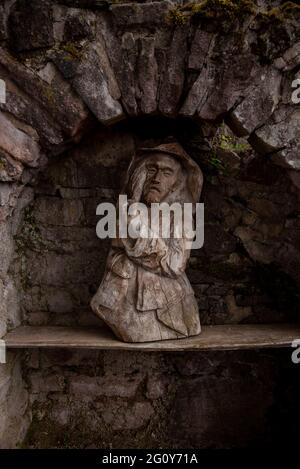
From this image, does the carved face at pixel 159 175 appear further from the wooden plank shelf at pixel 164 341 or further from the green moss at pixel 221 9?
the wooden plank shelf at pixel 164 341

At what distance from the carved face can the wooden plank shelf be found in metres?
0.88

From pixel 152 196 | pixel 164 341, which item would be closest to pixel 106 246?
pixel 152 196

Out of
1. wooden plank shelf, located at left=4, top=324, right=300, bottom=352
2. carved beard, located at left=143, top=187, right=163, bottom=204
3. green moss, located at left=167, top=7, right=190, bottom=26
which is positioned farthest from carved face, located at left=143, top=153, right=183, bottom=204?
wooden plank shelf, located at left=4, top=324, right=300, bottom=352

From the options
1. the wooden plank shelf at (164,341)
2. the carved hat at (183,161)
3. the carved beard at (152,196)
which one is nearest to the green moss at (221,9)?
the carved hat at (183,161)

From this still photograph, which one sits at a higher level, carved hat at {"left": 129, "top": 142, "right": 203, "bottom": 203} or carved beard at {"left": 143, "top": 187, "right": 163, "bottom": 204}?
carved hat at {"left": 129, "top": 142, "right": 203, "bottom": 203}

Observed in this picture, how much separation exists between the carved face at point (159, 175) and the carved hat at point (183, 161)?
37 millimetres

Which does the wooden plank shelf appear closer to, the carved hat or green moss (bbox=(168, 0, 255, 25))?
the carved hat

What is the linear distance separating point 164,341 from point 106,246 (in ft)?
2.60

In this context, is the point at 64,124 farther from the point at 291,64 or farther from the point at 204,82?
the point at 291,64

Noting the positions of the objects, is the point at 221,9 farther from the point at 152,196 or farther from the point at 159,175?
the point at 152,196

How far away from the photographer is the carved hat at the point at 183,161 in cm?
248

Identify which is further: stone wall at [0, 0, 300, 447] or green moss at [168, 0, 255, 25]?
stone wall at [0, 0, 300, 447]

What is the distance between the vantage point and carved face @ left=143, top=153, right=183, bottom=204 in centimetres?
248

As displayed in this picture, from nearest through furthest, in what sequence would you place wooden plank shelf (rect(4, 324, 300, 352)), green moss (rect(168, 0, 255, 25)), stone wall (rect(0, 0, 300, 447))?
green moss (rect(168, 0, 255, 25))
stone wall (rect(0, 0, 300, 447))
wooden plank shelf (rect(4, 324, 300, 352))
